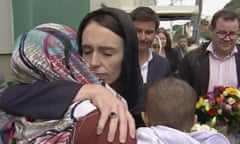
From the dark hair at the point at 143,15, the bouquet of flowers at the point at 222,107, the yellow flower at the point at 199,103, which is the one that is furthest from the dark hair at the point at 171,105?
the dark hair at the point at 143,15

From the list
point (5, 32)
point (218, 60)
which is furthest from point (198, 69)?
point (5, 32)

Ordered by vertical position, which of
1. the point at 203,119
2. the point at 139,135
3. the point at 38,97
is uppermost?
the point at 38,97

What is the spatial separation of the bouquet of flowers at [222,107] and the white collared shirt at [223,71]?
43 centimetres

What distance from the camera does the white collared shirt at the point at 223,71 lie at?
12.1 ft

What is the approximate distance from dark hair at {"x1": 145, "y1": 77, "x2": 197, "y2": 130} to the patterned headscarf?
0.99 ft

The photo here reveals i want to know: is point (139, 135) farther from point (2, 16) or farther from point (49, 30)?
point (2, 16)

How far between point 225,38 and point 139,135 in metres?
2.66

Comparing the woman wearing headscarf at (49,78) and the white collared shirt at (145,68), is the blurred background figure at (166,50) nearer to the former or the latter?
the white collared shirt at (145,68)

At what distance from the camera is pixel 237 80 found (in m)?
3.67

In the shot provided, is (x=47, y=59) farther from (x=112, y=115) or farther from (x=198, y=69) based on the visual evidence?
(x=198, y=69)

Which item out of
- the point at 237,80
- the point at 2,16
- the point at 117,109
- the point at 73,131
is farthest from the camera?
the point at 2,16

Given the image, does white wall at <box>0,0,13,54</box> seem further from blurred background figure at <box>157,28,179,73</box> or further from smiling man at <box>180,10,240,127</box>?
blurred background figure at <box>157,28,179,73</box>

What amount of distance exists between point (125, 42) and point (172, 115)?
31 cm

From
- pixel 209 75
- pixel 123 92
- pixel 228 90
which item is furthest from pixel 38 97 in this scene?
pixel 209 75
